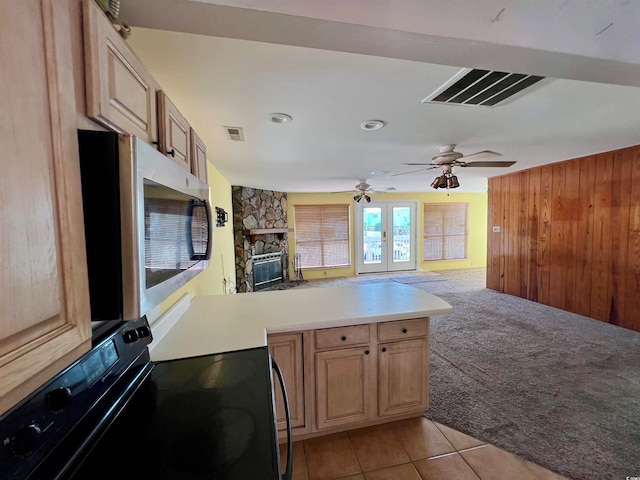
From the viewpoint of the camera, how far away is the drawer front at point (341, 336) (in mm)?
1637

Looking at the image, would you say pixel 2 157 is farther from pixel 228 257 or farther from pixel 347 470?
pixel 228 257

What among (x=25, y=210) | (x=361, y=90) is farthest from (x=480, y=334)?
(x=25, y=210)

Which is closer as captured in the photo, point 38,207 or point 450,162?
point 38,207

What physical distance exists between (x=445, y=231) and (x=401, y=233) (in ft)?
4.51

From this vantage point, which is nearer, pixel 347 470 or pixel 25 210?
pixel 25 210

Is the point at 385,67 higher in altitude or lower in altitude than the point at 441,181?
higher

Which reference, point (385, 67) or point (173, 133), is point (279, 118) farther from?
point (173, 133)

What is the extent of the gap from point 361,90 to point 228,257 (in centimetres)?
350

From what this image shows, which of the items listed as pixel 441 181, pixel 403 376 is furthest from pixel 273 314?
pixel 441 181

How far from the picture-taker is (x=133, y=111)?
2.71 feet

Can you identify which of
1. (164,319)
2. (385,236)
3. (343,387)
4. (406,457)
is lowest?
(406,457)

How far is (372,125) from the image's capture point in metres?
2.23

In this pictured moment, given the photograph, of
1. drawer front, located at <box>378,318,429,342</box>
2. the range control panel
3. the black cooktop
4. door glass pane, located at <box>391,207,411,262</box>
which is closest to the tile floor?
drawer front, located at <box>378,318,429,342</box>

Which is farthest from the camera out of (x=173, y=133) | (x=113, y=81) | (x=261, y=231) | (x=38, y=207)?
(x=261, y=231)
